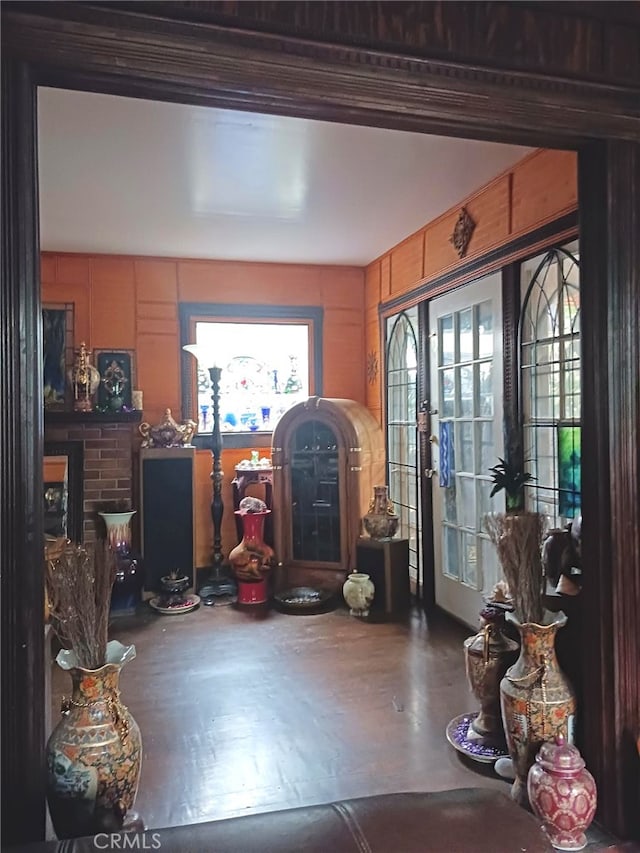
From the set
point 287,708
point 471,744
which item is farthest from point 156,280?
point 471,744

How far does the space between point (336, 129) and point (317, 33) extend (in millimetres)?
1406

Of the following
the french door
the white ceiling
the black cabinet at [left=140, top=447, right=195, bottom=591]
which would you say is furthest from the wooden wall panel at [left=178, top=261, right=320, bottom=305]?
the french door

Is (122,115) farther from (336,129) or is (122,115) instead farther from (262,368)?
(262,368)

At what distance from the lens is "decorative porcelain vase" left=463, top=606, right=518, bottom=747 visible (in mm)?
2584

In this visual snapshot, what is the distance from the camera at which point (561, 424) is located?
319cm

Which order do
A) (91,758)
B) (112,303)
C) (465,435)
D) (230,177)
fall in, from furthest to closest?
(112,303)
(465,435)
(230,177)
(91,758)

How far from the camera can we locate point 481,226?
3.85 m

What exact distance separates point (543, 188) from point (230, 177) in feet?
5.36

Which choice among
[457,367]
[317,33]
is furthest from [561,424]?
[317,33]

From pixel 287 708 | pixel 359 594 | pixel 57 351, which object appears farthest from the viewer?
pixel 57 351

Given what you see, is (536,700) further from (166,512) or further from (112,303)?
(112,303)

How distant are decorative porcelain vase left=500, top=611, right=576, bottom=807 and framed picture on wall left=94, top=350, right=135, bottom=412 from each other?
12.2ft

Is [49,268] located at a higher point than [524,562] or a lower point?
higher

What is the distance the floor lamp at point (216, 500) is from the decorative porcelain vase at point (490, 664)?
2.66m
